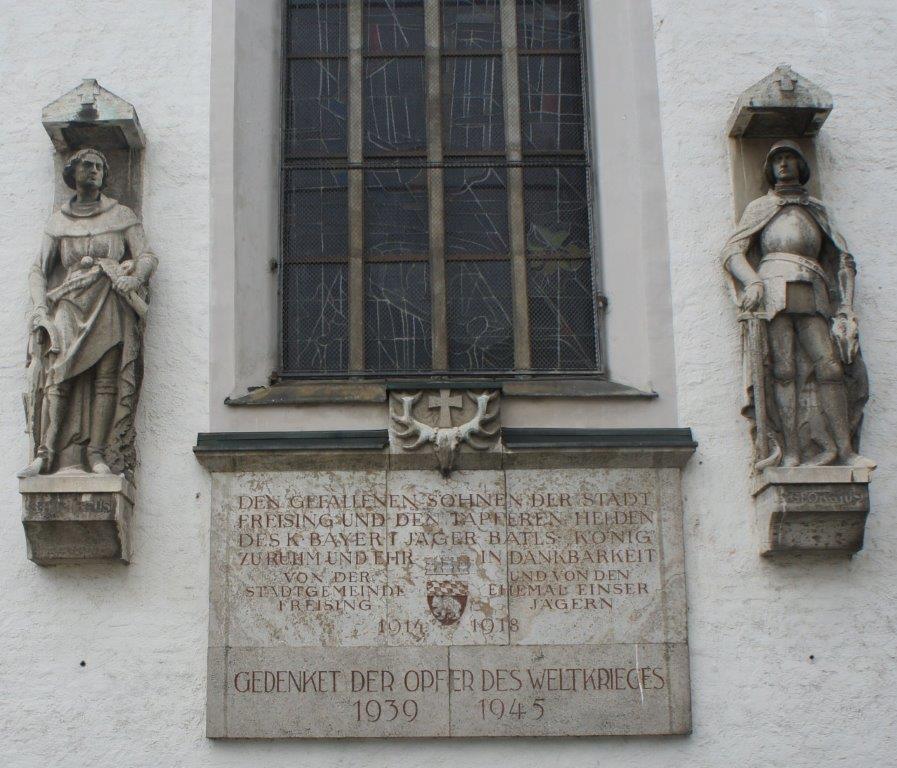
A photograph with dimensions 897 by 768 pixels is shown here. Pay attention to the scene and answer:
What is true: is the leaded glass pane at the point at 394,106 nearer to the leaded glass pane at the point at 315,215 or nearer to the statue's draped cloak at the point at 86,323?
the leaded glass pane at the point at 315,215

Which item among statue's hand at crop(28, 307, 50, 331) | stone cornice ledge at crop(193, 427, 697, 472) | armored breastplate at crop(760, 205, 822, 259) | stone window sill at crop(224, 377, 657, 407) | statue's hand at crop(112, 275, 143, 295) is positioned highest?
armored breastplate at crop(760, 205, 822, 259)

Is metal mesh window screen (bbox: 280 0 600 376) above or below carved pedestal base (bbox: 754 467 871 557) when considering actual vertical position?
above

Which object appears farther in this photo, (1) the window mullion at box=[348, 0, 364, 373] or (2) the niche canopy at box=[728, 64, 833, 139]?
(1) the window mullion at box=[348, 0, 364, 373]

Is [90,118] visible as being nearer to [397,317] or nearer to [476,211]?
[397,317]

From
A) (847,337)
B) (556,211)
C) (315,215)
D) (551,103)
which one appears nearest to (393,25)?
(551,103)

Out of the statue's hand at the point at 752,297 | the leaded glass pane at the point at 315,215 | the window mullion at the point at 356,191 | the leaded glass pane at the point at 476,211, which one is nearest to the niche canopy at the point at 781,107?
the statue's hand at the point at 752,297

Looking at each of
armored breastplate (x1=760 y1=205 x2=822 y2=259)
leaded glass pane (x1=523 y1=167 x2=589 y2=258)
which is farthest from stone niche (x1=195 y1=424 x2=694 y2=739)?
leaded glass pane (x1=523 y1=167 x2=589 y2=258)

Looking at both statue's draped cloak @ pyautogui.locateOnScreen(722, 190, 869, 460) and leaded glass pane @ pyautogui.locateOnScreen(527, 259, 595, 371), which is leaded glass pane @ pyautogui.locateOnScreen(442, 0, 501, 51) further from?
statue's draped cloak @ pyautogui.locateOnScreen(722, 190, 869, 460)

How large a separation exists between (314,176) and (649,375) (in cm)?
251

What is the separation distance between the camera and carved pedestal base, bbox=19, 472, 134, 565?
29.5 ft

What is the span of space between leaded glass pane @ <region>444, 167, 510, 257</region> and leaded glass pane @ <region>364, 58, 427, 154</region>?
0.37 m

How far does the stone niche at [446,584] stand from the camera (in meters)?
8.90

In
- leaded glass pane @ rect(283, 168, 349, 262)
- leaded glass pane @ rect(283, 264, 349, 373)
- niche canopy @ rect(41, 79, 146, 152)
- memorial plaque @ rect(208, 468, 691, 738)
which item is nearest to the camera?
memorial plaque @ rect(208, 468, 691, 738)

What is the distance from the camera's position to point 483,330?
A: 33.4ft
